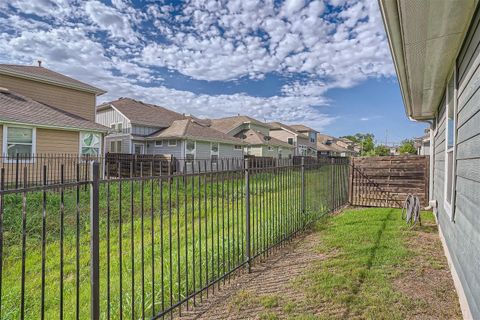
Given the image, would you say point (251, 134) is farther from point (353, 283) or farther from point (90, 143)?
point (353, 283)

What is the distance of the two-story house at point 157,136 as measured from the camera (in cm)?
2169

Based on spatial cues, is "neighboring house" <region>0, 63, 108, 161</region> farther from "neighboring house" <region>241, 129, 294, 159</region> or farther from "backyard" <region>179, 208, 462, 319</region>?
"neighboring house" <region>241, 129, 294, 159</region>

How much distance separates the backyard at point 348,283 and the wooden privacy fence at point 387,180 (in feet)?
11.6

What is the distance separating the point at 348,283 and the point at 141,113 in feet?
79.1

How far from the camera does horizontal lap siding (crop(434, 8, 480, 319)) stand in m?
2.35

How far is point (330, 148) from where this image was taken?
58.0m

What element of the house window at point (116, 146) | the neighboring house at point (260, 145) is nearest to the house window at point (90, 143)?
the house window at point (116, 146)

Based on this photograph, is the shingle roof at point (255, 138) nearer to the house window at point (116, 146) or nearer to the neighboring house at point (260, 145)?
the neighboring house at point (260, 145)

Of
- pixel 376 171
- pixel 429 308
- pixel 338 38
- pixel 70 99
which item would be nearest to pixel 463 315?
pixel 429 308

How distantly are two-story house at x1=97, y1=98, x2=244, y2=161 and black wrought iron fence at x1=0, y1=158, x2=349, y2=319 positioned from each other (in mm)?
13654

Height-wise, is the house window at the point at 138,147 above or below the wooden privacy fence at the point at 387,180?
above

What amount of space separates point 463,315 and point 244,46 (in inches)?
591

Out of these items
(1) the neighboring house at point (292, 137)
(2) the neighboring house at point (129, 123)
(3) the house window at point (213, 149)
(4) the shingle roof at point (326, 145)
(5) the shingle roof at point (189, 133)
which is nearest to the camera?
(5) the shingle roof at point (189, 133)

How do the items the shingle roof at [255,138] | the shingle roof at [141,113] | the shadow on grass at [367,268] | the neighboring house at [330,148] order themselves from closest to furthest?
the shadow on grass at [367,268] < the shingle roof at [141,113] < the shingle roof at [255,138] < the neighboring house at [330,148]
